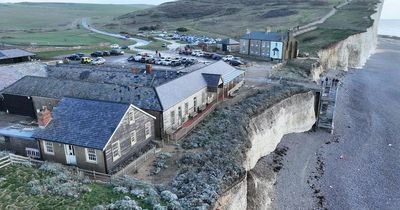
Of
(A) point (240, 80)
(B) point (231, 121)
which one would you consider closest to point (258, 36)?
(A) point (240, 80)

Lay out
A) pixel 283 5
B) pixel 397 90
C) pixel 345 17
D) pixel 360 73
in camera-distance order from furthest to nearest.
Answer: pixel 283 5 → pixel 345 17 → pixel 360 73 → pixel 397 90

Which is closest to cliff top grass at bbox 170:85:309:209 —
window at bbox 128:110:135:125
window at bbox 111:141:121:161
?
window at bbox 111:141:121:161

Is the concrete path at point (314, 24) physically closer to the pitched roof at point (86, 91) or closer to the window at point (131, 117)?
the pitched roof at point (86, 91)

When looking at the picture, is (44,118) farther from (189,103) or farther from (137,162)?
(189,103)

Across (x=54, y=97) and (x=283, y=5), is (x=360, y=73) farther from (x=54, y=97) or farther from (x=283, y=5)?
(x=283, y=5)

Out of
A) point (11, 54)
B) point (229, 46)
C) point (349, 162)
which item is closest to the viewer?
point (349, 162)

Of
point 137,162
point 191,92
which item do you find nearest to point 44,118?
point 137,162

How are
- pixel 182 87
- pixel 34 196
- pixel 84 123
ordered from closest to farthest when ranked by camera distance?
pixel 34 196, pixel 84 123, pixel 182 87
